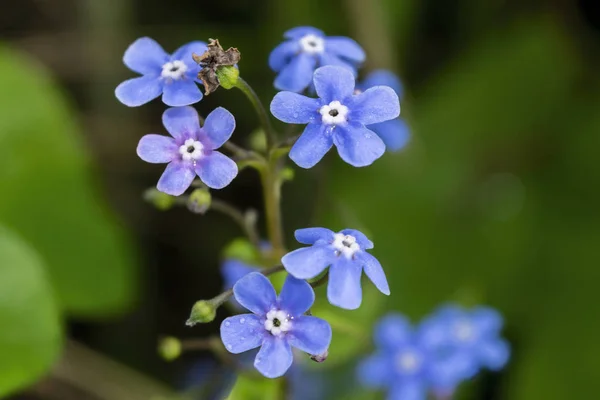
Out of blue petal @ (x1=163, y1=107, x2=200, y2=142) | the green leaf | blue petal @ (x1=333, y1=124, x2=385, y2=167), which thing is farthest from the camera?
the green leaf

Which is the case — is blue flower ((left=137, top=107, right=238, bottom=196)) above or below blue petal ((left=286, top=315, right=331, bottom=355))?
above

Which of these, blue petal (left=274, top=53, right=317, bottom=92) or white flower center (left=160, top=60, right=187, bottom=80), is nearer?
white flower center (left=160, top=60, right=187, bottom=80)

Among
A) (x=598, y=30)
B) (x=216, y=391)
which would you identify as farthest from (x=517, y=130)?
(x=216, y=391)

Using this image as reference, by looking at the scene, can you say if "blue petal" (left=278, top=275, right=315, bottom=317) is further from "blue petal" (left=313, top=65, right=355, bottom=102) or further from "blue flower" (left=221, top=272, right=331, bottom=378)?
"blue petal" (left=313, top=65, right=355, bottom=102)

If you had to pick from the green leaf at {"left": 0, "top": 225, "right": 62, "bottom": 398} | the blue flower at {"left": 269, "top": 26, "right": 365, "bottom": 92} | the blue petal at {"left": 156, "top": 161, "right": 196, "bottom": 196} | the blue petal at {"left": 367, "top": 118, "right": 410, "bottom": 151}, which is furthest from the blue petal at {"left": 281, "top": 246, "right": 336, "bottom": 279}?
the green leaf at {"left": 0, "top": 225, "right": 62, "bottom": 398}

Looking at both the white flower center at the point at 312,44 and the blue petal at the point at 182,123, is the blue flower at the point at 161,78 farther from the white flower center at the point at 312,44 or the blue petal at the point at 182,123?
the white flower center at the point at 312,44

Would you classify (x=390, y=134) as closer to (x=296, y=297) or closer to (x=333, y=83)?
(x=333, y=83)

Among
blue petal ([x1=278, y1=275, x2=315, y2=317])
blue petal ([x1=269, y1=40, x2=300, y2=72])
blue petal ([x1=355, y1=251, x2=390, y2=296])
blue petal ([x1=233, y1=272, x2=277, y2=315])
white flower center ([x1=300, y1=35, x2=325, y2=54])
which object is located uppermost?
white flower center ([x1=300, y1=35, x2=325, y2=54])

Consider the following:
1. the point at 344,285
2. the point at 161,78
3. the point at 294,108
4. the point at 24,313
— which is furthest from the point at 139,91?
the point at 24,313
